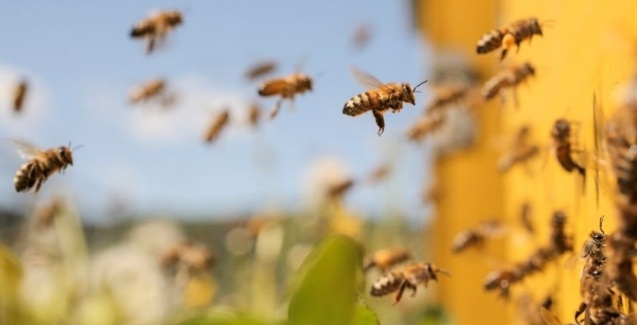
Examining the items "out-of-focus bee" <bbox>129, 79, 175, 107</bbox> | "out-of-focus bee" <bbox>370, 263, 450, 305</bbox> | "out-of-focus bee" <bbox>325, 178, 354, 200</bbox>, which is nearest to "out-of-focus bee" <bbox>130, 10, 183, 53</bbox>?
"out-of-focus bee" <bbox>129, 79, 175, 107</bbox>

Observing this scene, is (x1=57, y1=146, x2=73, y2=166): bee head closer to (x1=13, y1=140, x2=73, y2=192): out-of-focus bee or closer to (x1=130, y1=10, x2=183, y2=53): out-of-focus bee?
(x1=13, y1=140, x2=73, y2=192): out-of-focus bee

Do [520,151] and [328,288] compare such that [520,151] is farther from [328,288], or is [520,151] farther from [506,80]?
[328,288]

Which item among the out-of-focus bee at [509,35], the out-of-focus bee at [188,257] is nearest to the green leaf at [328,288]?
the out-of-focus bee at [509,35]

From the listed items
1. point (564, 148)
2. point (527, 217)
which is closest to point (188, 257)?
point (527, 217)

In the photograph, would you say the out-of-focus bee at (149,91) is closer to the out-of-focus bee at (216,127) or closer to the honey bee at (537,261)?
the out-of-focus bee at (216,127)

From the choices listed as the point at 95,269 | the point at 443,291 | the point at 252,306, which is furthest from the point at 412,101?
the point at 95,269

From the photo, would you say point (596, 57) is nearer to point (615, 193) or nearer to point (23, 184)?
point (615, 193)
